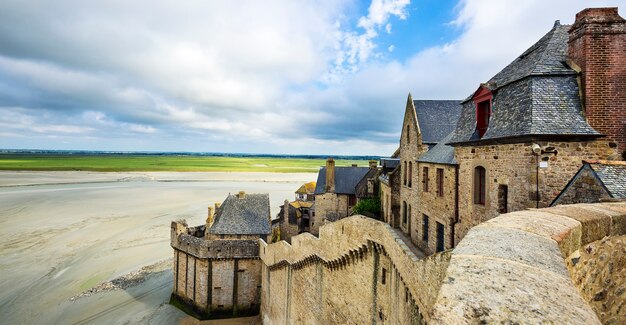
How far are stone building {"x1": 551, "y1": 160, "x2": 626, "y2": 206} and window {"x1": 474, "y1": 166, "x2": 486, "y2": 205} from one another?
3.14 m

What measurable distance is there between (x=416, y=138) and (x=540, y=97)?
9.53 m

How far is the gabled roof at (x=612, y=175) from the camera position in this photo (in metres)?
6.79

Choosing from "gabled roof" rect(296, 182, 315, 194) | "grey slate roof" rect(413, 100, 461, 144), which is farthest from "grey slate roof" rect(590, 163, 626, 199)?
"gabled roof" rect(296, 182, 315, 194)

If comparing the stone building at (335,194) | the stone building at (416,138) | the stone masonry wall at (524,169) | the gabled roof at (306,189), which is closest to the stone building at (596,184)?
the stone masonry wall at (524,169)

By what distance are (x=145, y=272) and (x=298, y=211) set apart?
57.8 ft

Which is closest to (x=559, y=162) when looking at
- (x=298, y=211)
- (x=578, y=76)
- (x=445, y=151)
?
(x=578, y=76)

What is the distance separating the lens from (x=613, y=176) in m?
7.31

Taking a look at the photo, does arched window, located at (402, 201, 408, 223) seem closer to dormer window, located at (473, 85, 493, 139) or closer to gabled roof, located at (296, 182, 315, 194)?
dormer window, located at (473, 85, 493, 139)

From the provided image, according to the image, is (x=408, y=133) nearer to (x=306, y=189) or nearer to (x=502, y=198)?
(x=502, y=198)

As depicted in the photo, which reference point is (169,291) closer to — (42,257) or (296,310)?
(296,310)

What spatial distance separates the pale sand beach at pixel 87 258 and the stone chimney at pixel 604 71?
85.3ft

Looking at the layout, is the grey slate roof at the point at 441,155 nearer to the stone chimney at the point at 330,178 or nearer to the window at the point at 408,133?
the window at the point at 408,133

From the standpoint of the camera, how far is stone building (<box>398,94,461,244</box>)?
1820cm

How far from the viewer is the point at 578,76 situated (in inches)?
362
